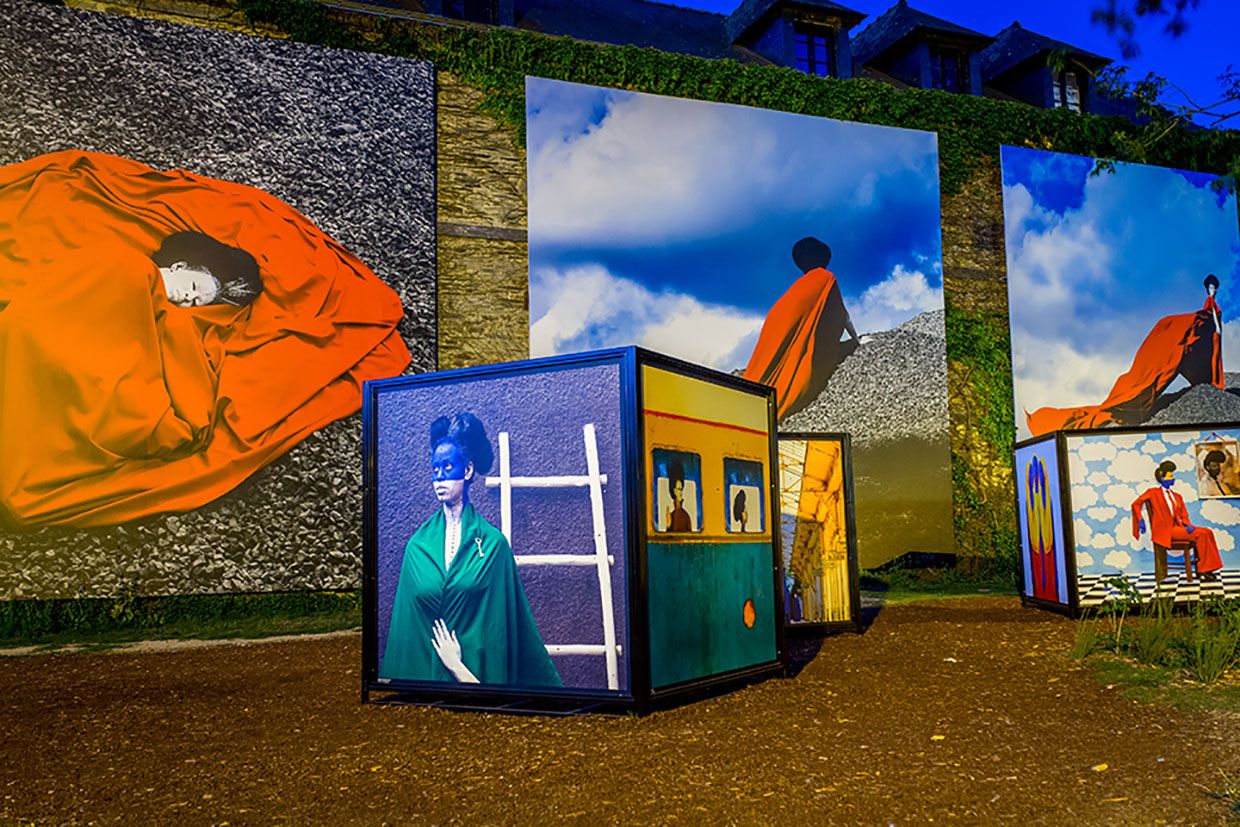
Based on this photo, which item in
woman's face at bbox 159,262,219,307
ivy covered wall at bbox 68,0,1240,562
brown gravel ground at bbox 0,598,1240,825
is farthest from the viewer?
ivy covered wall at bbox 68,0,1240,562

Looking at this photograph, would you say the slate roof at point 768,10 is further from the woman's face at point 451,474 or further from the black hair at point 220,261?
the woman's face at point 451,474

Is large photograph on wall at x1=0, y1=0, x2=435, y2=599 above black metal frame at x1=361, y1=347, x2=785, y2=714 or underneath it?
above

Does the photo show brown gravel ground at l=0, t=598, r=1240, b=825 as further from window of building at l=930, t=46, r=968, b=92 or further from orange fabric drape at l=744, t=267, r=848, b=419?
window of building at l=930, t=46, r=968, b=92

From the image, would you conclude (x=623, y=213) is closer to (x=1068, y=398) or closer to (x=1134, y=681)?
(x=1068, y=398)

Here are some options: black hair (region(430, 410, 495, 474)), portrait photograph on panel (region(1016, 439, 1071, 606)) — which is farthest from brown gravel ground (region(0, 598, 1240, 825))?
portrait photograph on panel (region(1016, 439, 1071, 606))

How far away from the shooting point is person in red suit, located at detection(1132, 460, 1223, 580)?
10789mm

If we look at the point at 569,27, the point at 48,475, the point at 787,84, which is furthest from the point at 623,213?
the point at 48,475

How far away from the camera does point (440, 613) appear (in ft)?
22.5

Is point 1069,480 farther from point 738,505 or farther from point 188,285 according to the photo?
point 188,285

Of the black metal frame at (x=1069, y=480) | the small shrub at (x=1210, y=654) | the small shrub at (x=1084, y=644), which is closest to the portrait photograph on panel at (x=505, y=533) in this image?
the small shrub at (x=1210, y=654)

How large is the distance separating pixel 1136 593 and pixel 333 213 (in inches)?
405

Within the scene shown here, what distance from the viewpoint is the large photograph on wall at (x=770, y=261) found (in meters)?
16.0

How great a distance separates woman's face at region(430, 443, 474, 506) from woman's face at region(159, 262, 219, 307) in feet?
26.1

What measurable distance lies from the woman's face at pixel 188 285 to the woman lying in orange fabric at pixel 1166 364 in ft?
44.2
